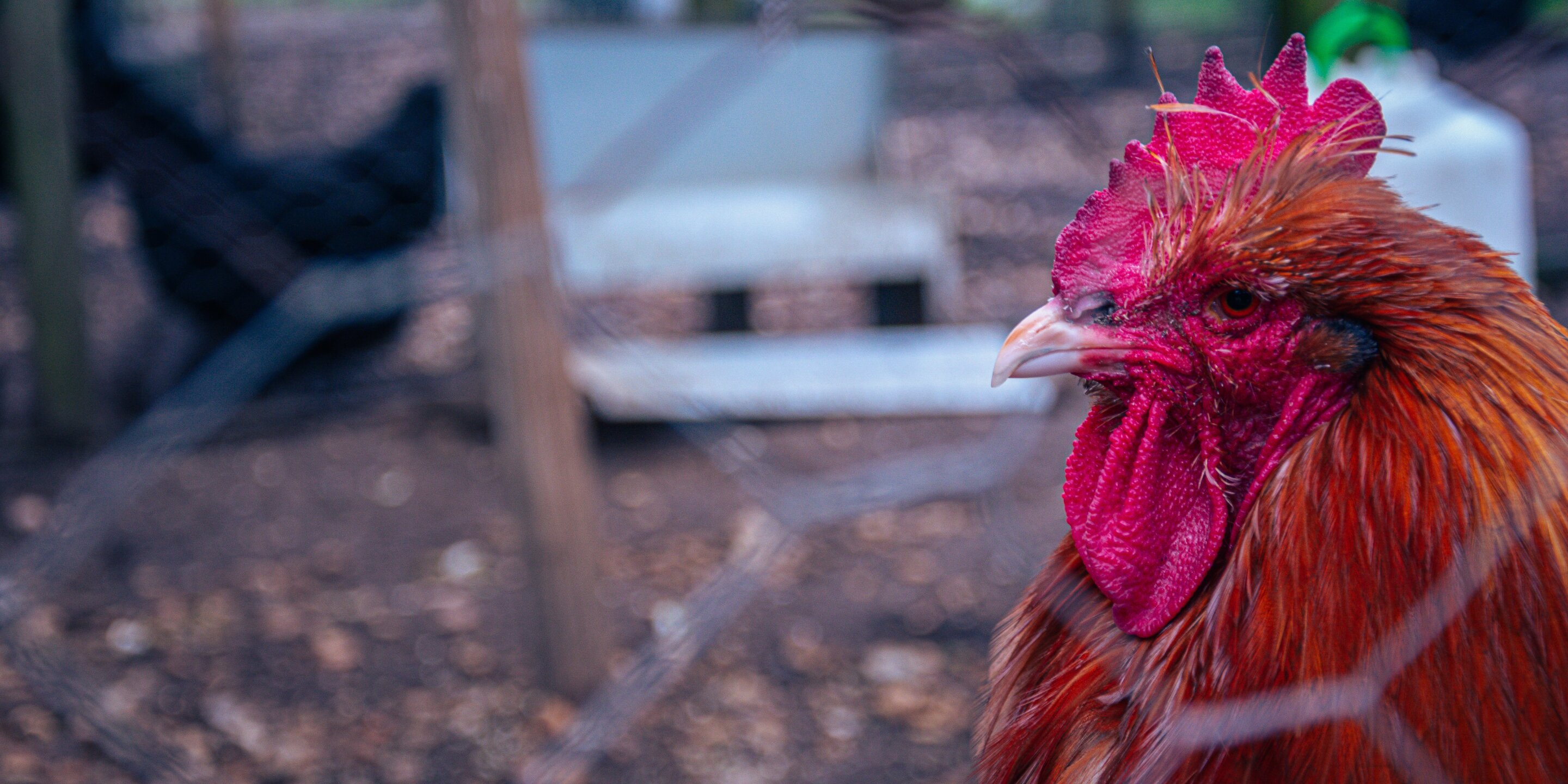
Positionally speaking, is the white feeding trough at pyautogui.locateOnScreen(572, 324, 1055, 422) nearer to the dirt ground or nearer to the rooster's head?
the dirt ground

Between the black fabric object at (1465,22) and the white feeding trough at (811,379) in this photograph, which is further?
the black fabric object at (1465,22)

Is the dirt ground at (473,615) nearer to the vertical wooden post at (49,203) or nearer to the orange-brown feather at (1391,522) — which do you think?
the vertical wooden post at (49,203)

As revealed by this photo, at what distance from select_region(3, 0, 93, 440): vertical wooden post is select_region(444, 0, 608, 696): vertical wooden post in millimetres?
1897

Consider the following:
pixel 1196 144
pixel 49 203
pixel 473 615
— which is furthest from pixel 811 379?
pixel 1196 144

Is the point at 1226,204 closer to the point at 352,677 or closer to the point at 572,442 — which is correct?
the point at 572,442

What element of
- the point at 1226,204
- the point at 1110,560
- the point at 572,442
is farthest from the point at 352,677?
the point at 1226,204

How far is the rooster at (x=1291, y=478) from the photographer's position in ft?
2.77

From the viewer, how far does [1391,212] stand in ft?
2.91

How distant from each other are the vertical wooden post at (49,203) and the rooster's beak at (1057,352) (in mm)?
3334

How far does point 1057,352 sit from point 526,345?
144 cm

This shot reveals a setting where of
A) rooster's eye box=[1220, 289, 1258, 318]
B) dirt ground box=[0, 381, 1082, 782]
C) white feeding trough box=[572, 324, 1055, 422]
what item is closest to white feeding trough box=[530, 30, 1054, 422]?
white feeding trough box=[572, 324, 1055, 422]

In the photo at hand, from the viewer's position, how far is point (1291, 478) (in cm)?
92

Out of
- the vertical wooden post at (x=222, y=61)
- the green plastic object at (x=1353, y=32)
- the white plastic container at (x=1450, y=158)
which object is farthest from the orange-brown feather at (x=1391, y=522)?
the vertical wooden post at (x=222, y=61)

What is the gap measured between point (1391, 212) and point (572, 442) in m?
1.77
